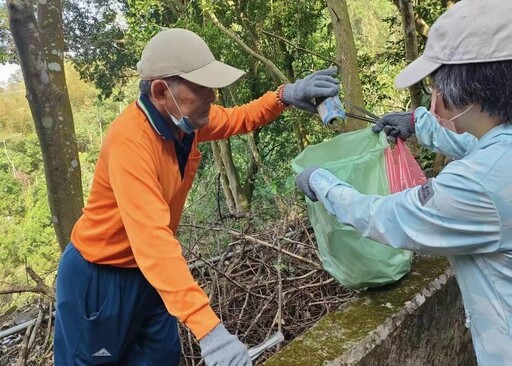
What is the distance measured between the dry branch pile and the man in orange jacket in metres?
0.55

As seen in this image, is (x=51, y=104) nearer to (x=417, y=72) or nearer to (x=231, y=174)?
(x=417, y=72)

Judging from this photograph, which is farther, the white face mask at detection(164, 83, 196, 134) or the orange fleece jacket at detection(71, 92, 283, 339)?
the white face mask at detection(164, 83, 196, 134)

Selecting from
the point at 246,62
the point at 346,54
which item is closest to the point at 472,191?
the point at 346,54

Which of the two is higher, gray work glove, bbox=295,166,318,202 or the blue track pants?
gray work glove, bbox=295,166,318,202

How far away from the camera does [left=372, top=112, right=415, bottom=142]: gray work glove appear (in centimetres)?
204

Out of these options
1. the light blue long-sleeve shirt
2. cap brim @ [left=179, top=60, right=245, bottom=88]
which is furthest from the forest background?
the light blue long-sleeve shirt

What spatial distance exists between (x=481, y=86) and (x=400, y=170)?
0.73 metres

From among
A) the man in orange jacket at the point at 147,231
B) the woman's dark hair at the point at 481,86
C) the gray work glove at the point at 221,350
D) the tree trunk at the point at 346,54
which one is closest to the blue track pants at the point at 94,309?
the man in orange jacket at the point at 147,231

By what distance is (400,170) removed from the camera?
195cm

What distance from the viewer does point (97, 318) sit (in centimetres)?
193

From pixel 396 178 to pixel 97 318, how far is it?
1347mm

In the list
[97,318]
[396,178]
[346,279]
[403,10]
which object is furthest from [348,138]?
[403,10]

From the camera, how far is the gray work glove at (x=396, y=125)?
6.68 feet

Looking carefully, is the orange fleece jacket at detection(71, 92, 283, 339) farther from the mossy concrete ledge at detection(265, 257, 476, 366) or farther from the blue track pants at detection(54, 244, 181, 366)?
the mossy concrete ledge at detection(265, 257, 476, 366)
